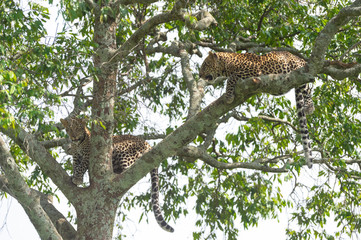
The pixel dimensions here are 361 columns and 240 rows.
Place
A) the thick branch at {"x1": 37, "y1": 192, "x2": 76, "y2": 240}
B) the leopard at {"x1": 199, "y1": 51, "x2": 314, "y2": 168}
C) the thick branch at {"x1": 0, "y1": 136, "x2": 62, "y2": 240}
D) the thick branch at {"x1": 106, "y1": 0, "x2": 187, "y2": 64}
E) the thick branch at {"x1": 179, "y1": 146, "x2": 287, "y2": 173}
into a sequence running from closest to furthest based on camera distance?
the thick branch at {"x1": 0, "y1": 136, "x2": 62, "y2": 240}, the thick branch at {"x1": 106, "y1": 0, "x2": 187, "y2": 64}, the leopard at {"x1": 199, "y1": 51, "x2": 314, "y2": 168}, the thick branch at {"x1": 37, "y1": 192, "x2": 76, "y2": 240}, the thick branch at {"x1": 179, "y1": 146, "x2": 287, "y2": 173}

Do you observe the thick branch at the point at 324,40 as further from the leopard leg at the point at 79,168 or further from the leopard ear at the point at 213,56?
the leopard leg at the point at 79,168

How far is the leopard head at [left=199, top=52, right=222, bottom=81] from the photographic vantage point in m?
7.38

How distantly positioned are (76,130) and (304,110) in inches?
128

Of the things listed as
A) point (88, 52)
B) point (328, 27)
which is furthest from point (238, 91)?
point (88, 52)

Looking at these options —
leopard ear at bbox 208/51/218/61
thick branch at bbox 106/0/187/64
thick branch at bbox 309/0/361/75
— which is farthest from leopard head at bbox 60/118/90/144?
thick branch at bbox 309/0/361/75

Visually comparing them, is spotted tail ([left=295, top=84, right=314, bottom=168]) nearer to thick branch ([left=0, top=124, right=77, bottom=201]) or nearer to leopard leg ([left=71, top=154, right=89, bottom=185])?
leopard leg ([left=71, top=154, right=89, bottom=185])

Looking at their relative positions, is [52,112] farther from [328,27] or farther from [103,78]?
[328,27]

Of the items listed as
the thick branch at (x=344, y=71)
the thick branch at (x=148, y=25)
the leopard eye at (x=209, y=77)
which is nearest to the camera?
the thick branch at (x=344, y=71)

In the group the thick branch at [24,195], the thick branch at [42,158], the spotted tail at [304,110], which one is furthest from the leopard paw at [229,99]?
the thick branch at [24,195]

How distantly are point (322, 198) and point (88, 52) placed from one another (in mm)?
4827

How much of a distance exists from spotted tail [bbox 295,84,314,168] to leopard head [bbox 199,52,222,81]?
45.3 inches

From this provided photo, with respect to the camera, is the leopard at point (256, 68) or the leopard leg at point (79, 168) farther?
the leopard leg at point (79, 168)

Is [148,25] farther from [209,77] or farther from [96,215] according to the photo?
[96,215]

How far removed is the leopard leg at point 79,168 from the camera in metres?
7.38
